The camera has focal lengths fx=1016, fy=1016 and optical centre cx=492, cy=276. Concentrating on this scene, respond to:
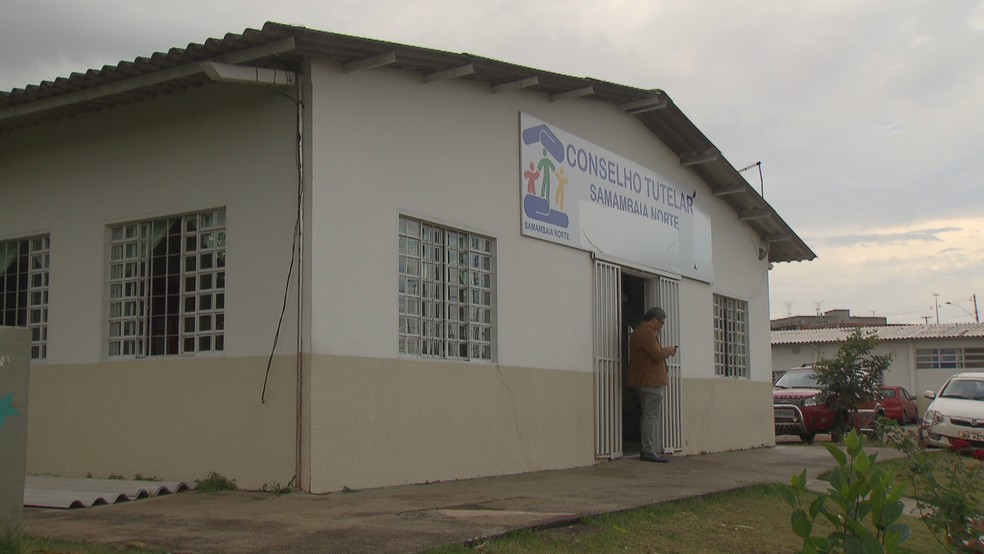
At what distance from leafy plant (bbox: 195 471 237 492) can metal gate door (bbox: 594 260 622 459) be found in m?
4.92

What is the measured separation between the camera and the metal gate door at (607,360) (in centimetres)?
1216

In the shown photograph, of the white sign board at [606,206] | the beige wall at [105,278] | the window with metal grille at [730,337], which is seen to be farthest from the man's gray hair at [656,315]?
the beige wall at [105,278]

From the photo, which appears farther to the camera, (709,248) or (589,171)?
(709,248)

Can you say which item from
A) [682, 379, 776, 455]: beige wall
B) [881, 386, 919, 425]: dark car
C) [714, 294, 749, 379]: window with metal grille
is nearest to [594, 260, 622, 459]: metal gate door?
[682, 379, 776, 455]: beige wall

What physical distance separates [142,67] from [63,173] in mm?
2402

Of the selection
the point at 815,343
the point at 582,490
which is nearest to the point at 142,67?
the point at 582,490

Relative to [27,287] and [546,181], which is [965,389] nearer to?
[546,181]

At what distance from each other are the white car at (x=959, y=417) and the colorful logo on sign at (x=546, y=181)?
7.74m

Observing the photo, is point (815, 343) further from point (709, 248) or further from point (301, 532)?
point (301, 532)

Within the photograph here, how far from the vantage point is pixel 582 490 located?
8.98m

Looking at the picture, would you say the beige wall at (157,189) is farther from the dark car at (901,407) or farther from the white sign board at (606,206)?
the dark car at (901,407)

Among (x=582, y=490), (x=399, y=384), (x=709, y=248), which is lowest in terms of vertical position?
(x=582, y=490)

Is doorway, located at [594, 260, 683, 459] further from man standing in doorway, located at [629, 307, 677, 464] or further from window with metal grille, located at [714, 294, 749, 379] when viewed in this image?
window with metal grille, located at [714, 294, 749, 379]

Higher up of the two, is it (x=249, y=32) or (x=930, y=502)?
(x=249, y=32)
